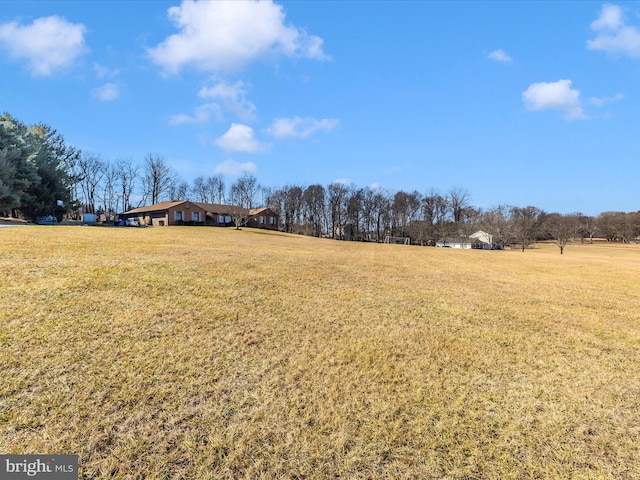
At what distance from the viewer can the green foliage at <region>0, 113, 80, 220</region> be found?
25594 millimetres

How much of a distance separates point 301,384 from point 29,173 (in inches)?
1468

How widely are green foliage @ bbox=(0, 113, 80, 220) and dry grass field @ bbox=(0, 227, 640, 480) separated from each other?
2811 centimetres

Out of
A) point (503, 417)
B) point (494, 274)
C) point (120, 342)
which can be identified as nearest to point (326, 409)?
point (503, 417)

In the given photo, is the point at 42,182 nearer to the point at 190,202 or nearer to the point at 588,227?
the point at 190,202

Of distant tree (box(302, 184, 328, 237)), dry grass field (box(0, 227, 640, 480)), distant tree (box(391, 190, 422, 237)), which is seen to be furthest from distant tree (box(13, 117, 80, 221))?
distant tree (box(391, 190, 422, 237))

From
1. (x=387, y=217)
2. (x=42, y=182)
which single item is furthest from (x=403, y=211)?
(x=42, y=182)

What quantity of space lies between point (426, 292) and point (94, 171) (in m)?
67.1

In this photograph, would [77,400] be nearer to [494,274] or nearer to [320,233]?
[494,274]

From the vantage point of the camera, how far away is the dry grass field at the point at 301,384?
8.22ft

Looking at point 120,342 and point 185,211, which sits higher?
point 185,211

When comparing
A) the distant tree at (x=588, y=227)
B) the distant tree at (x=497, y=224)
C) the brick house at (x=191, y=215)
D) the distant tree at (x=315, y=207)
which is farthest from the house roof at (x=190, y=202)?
the distant tree at (x=588, y=227)

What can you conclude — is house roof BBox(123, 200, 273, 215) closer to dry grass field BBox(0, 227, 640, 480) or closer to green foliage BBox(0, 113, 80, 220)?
green foliage BBox(0, 113, 80, 220)

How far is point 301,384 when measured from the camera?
347 cm

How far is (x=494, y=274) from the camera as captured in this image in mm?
12141
